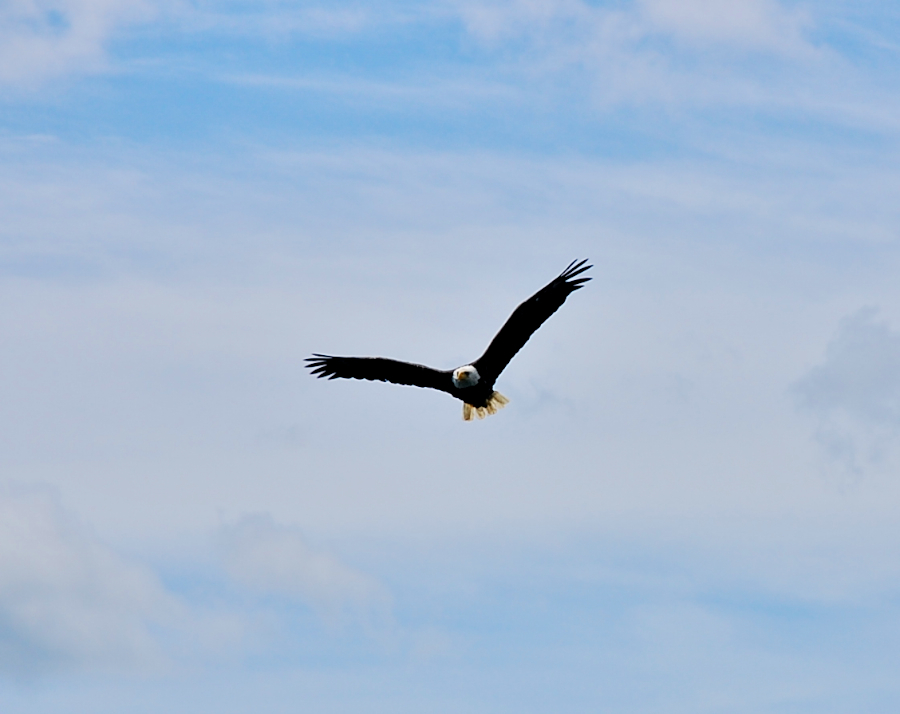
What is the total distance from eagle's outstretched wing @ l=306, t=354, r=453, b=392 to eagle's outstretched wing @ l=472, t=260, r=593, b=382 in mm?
1078

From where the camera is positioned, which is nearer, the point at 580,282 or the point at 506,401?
the point at 580,282

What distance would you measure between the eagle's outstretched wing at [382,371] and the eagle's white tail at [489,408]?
0.99 meters

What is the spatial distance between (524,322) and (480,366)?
1.85 metres

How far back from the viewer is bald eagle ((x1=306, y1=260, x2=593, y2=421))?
37.0m

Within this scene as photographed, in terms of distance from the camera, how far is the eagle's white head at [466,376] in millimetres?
38812

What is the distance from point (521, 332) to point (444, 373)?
7.88ft

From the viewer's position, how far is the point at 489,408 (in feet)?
133

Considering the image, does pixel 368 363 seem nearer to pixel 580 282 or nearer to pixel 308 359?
pixel 308 359

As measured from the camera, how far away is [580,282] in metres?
36.8

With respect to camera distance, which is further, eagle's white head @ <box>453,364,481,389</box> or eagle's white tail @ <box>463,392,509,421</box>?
eagle's white tail @ <box>463,392,509,421</box>

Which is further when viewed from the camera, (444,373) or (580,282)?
(444,373)

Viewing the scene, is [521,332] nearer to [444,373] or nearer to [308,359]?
[444,373]

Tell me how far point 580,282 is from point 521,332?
194 centimetres

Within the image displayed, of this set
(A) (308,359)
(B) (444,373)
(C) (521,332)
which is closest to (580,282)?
(C) (521,332)
